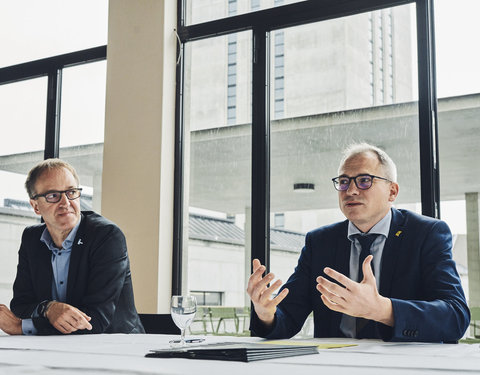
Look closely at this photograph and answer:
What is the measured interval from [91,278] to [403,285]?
1.32 metres

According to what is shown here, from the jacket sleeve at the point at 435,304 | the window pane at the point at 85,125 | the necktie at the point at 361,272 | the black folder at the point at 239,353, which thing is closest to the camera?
the black folder at the point at 239,353

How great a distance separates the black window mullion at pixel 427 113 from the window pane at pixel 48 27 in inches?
95.8

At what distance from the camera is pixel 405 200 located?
3621mm

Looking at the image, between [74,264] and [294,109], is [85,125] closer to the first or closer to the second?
[294,109]

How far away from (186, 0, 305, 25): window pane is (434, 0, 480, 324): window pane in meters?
1.06

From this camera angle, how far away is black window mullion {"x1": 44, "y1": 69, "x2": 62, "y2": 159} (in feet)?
16.6

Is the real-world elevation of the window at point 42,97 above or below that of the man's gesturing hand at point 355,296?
above

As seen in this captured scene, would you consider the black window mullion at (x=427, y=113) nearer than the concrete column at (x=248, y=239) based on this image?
Yes

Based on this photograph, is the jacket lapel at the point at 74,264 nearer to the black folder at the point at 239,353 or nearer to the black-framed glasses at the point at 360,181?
the black-framed glasses at the point at 360,181

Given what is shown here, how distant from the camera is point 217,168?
434cm

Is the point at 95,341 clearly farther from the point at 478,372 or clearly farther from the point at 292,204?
the point at 292,204

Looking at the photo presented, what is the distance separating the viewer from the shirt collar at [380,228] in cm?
248

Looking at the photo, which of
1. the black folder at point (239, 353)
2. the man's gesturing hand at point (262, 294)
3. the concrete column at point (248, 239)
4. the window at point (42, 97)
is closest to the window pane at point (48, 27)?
the window at point (42, 97)

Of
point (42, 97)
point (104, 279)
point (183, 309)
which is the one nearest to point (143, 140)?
point (42, 97)
